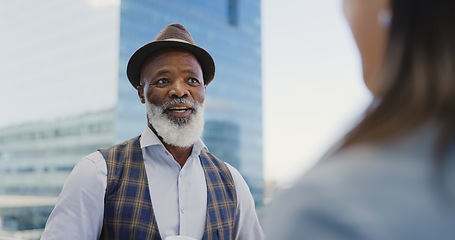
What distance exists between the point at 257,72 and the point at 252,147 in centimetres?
616

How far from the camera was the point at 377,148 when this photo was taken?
0.75 ft

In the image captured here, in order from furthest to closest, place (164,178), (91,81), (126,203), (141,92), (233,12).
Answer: (233,12) → (91,81) → (141,92) → (164,178) → (126,203)

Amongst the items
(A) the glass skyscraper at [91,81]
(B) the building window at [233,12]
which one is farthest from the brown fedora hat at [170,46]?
(B) the building window at [233,12]

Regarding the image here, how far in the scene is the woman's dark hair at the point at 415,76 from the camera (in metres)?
0.23

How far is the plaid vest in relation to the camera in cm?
92

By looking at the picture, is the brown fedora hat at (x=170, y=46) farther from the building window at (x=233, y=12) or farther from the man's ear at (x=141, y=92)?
the building window at (x=233, y=12)

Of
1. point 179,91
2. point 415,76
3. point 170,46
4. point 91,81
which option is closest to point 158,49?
point 170,46

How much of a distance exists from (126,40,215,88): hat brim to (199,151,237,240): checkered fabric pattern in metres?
0.25

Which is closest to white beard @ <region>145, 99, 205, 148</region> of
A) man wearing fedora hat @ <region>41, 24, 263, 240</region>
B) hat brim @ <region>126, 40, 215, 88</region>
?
man wearing fedora hat @ <region>41, 24, 263, 240</region>

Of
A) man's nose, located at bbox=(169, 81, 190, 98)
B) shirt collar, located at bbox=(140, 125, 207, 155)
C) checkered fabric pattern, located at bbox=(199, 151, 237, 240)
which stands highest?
Result: man's nose, located at bbox=(169, 81, 190, 98)

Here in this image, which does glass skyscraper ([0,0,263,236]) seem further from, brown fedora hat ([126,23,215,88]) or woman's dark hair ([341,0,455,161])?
woman's dark hair ([341,0,455,161])

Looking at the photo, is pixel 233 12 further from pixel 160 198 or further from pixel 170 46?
pixel 160 198

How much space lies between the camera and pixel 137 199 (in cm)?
95

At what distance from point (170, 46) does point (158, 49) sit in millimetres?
38
